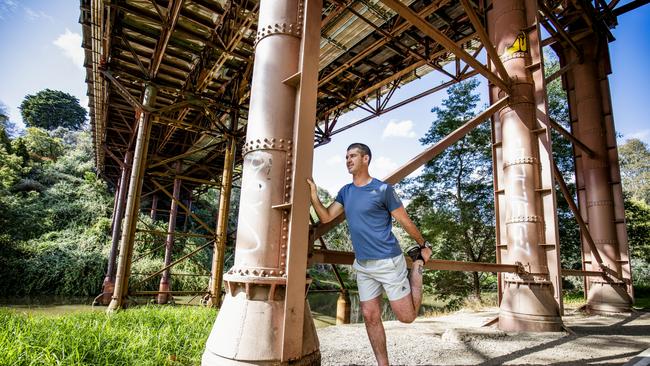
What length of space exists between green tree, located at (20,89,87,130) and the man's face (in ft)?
210

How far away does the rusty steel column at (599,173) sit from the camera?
9.25 metres

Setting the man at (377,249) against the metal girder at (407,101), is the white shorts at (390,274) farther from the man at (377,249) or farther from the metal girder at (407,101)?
the metal girder at (407,101)

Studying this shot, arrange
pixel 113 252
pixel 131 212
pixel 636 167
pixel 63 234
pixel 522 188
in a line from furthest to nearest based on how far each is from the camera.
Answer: pixel 636 167 < pixel 63 234 < pixel 113 252 < pixel 131 212 < pixel 522 188

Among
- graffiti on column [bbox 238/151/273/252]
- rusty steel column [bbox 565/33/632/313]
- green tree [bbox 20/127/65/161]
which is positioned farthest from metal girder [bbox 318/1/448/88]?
green tree [bbox 20/127/65/161]

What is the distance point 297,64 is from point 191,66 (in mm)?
8543

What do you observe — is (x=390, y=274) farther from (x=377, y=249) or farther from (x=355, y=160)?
(x=355, y=160)

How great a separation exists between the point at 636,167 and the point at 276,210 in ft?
177

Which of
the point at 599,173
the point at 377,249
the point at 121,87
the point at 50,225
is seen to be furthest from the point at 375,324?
the point at 50,225

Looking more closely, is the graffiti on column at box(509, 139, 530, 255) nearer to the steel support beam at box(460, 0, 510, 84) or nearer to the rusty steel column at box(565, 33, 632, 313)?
the steel support beam at box(460, 0, 510, 84)

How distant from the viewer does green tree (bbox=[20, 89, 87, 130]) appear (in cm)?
4925

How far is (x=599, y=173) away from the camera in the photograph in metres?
10.1

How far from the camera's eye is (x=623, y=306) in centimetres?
885

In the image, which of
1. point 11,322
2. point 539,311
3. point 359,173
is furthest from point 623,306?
point 11,322

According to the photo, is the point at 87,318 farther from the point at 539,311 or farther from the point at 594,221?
the point at 594,221
